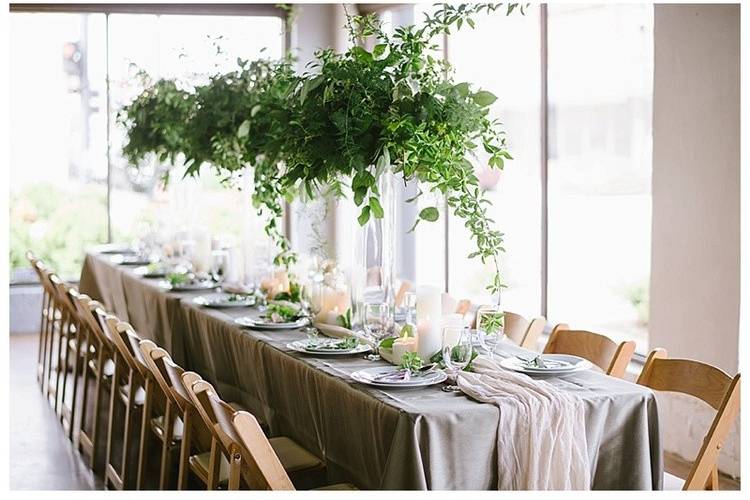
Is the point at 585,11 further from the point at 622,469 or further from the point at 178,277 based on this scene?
the point at 622,469

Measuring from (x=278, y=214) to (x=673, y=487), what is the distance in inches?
89.5

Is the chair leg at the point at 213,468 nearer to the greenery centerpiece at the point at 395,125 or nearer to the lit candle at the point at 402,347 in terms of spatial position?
the lit candle at the point at 402,347

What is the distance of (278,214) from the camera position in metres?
4.88

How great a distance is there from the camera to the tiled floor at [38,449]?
15.6ft

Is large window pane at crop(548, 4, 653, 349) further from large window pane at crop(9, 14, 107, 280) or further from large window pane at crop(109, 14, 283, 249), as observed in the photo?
large window pane at crop(9, 14, 107, 280)

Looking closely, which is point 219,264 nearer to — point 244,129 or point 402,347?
point 244,129

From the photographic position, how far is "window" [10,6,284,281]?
9109mm

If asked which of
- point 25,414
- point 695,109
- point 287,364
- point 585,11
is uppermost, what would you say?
point 585,11

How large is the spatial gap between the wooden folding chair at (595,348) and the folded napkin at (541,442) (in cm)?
75

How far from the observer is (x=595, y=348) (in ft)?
12.5

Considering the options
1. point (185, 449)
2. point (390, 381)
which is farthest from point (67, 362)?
point (390, 381)

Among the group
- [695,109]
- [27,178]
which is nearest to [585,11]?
[695,109]

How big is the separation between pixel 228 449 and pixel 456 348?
750mm

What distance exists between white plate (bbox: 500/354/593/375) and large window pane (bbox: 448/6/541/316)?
11.8 ft
